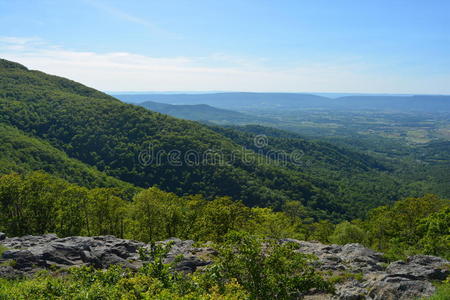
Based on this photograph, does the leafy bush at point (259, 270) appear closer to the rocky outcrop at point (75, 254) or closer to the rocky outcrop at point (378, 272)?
the rocky outcrop at point (378, 272)

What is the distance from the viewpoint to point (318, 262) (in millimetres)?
27031

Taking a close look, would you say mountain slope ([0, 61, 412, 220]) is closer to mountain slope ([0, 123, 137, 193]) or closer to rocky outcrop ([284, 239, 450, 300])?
mountain slope ([0, 123, 137, 193])

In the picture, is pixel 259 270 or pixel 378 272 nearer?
pixel 259 270

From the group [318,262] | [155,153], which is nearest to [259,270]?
[318,262]

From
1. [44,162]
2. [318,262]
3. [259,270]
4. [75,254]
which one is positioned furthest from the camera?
[44,162]

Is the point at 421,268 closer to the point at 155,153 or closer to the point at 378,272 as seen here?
the point at 378,272

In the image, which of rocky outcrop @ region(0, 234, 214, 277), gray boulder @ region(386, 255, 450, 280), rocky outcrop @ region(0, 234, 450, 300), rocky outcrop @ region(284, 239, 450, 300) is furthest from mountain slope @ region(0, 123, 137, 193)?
gray boulder @ region(386, 255, 450, 280)

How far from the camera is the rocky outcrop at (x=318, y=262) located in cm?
2000

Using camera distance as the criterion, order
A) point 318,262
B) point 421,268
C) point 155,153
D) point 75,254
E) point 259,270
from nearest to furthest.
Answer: point 259,270, point 421,268, point 318,262, point 75,254, point 155,153

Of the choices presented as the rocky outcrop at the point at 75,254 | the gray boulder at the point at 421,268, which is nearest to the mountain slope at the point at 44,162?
the rocky outcrop at the point at 75,254

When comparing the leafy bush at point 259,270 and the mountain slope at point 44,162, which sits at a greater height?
the leafy bush at point 259,270

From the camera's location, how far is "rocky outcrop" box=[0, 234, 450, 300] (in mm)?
20000

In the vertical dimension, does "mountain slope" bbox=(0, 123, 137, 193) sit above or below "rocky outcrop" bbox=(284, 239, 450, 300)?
below

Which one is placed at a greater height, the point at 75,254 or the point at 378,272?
the point at 378,272
